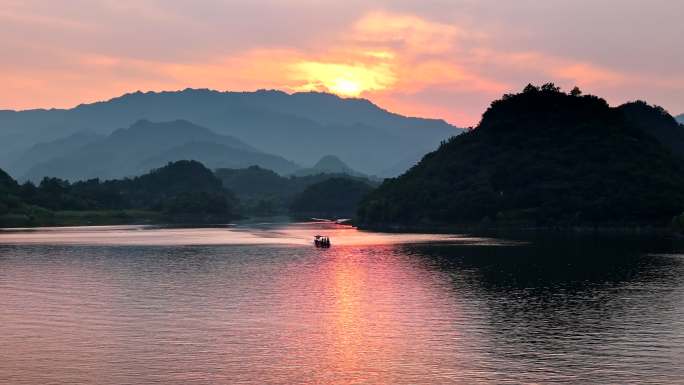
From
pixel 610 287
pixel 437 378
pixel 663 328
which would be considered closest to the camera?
pixel 437 378

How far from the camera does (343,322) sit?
3748 inches

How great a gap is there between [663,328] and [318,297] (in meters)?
50.1

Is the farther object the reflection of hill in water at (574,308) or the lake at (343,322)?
the reflection of hill in water at (574,308)

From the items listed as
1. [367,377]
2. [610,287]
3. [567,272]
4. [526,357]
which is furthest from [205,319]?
[567,272]

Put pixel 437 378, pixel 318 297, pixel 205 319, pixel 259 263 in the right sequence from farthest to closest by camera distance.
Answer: pixel 259 263 → pixel 318 297 → pixel 205 319 → pixel 437 378

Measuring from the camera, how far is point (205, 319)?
95.8 meters

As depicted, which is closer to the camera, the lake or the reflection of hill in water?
the lake

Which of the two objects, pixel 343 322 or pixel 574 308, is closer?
pixel 343 322

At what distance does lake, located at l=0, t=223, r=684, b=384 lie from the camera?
231ft

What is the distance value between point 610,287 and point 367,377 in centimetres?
6982

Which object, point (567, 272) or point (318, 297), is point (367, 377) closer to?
point (318, 297)

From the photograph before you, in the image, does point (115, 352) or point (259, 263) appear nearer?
point (115, 352)

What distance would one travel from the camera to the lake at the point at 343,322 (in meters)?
70.3

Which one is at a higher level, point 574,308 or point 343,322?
point 574,308
